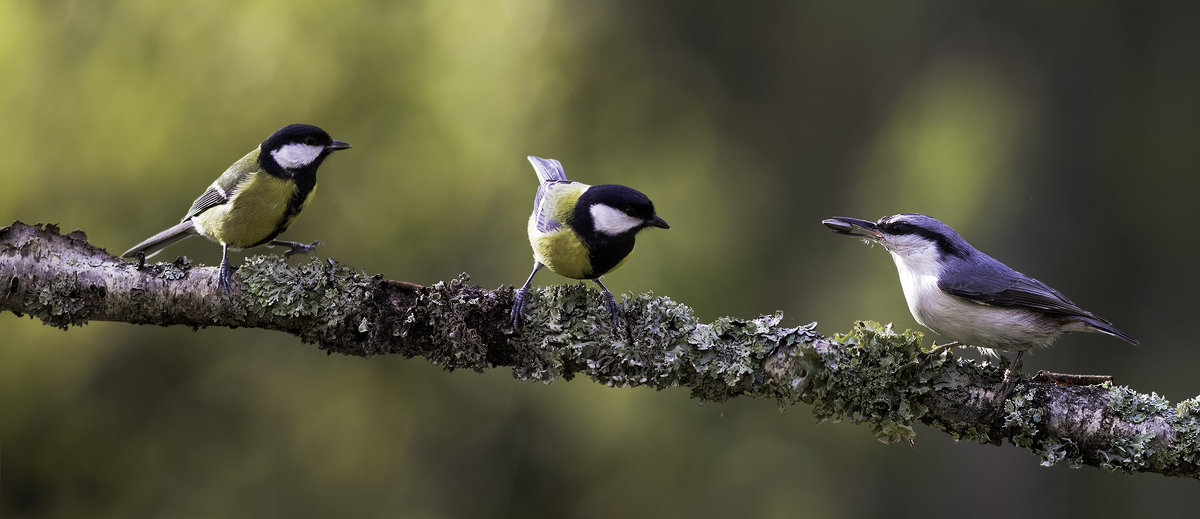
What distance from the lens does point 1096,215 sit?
5.38 m

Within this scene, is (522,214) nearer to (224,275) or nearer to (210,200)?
(210,200)

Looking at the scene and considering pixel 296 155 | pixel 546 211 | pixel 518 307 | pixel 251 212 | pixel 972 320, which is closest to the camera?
pixel 518 307

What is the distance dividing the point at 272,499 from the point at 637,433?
240 centimetres

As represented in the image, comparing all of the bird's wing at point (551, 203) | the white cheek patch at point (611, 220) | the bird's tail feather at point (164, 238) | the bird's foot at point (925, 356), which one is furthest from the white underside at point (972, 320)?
the bird's tail feather at point (164, 238)

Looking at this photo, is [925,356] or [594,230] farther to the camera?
[594,230]

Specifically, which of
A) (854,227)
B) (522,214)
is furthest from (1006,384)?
(522,214)

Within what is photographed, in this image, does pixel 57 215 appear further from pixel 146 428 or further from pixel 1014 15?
pixel 1014 15

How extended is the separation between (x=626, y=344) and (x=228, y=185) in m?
1.65

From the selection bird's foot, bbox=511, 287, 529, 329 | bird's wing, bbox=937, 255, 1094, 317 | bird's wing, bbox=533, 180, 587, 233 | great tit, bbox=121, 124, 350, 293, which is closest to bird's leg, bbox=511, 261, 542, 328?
bird's foot, bbox=511, 287, 529, 329

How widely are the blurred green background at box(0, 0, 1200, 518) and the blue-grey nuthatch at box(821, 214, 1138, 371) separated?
2364mm

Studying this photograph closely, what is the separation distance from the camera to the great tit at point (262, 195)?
322cm

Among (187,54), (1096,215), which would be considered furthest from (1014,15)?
(187,54)

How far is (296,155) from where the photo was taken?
3.34 metres

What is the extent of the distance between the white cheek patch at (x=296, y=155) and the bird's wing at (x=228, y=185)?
91 millimetres
